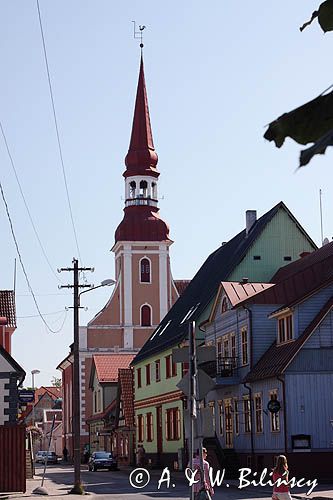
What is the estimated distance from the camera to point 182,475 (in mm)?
47469

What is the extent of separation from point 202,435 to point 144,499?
553 inches

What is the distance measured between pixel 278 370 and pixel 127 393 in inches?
1309

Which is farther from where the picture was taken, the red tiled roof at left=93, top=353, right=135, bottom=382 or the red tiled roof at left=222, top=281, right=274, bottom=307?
the red tiled roof at left=93, top=353, right=135, bottom=382

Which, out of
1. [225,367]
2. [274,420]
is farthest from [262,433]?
[225,367]

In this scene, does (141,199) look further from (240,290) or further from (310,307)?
(310,307)

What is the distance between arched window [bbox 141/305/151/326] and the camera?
85438 mm

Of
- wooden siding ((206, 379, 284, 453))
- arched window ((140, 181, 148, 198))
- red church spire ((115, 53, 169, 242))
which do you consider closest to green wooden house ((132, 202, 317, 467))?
wooden siding ((206, 379, 284, 453))

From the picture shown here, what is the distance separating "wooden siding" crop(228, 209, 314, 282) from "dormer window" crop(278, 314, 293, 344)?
Result: 10186 mm

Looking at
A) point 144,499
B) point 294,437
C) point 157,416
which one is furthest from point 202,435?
point 157,416

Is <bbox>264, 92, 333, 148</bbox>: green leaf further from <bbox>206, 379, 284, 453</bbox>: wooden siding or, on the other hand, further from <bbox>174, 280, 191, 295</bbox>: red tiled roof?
<bbox>174, 280, 191, 295</bbox>: red tiled roof

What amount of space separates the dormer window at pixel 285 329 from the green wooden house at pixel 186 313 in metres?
10.2

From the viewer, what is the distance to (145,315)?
281ft

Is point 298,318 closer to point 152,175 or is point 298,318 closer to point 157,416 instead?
point 157,416

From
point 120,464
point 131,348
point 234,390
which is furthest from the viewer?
point 131,348
